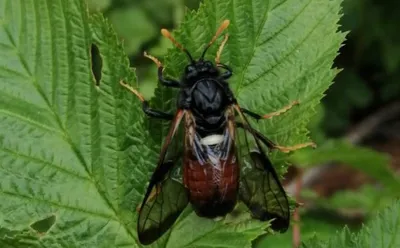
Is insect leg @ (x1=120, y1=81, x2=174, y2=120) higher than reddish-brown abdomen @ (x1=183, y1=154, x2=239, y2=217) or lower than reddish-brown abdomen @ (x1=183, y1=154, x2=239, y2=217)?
higher

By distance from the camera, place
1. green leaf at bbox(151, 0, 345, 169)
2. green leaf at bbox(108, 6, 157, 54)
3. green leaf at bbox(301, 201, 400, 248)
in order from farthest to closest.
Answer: green leaf at bbox(108, 6, 157, 54)
green leaf at bbox(151, 0, 345, 169)
green leaf at bbox(301, 201, 400, 248)

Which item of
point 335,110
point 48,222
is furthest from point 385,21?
point 48,222

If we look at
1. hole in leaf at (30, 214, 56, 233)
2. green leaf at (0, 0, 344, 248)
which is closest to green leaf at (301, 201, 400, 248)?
green leaf at (0, 0, 344, 248)

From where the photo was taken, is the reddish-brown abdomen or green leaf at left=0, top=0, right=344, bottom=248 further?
the reddish-brown abdomen

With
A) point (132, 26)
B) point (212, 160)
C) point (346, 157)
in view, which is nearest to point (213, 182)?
point (212, 160)

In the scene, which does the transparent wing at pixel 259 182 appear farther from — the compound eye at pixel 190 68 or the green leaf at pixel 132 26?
the green leaf at pixel 132 26

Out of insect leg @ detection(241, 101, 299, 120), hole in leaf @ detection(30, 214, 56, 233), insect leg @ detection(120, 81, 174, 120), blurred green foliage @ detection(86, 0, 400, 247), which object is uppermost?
blurred green foliage @ detection(86, 0, 400, 247)

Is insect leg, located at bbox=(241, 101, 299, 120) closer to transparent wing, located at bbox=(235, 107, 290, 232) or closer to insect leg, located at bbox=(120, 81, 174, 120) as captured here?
transparent wing, located at bbox=(235, 107, 290, 232)

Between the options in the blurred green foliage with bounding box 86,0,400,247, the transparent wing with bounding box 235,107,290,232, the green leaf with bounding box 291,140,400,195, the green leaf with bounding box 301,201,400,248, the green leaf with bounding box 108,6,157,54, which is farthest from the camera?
the blurred green foliage with bounding box 86,0,400,247

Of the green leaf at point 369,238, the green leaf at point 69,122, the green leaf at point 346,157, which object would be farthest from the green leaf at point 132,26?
the green leaf at point 369,238
